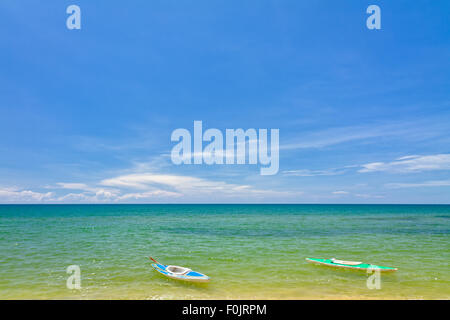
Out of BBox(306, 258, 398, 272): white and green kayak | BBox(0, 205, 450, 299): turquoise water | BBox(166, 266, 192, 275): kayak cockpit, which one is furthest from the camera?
BBox(306, 258, 398, 272): white and green kayak

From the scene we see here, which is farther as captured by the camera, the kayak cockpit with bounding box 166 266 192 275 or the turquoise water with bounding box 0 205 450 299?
the kayak cockpit with bounding box 166 266 192 275

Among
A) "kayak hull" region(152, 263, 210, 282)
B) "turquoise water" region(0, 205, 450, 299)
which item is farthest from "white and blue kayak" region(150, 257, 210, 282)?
"turquoise water" region(0, 205, 450, 299)

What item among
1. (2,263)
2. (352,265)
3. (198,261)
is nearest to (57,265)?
(2,263)

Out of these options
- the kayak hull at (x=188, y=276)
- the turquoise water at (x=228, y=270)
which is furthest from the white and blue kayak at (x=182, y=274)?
the turquoise water at (x=228, y=270)

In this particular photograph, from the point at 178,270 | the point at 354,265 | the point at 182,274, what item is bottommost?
the point at 354,265

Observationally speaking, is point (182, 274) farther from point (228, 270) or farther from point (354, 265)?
point (354, 265)

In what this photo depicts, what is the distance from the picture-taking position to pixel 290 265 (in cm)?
2111

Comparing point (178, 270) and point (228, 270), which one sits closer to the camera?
point (178, 270)

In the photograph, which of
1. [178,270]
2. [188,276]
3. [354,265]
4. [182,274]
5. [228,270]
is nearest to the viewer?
[188,276]

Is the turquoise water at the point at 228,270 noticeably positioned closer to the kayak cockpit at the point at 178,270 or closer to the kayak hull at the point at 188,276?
the kayak hull at the point at 188,276

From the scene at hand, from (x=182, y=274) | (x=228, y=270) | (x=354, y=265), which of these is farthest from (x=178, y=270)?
(x=354, y=265)

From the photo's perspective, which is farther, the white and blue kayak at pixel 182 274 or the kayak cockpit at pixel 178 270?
the kayak cockpit at pixel 178 270

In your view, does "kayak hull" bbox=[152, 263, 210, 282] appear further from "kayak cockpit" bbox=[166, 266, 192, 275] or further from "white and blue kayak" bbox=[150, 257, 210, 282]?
"kayak cockpit" bbox=[166, 266, 192, 275]
